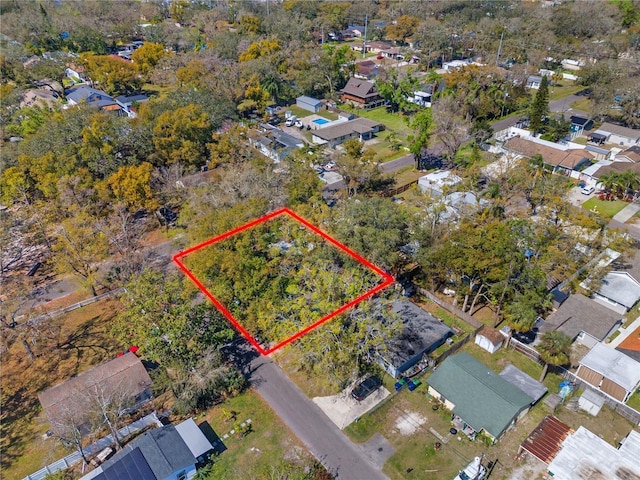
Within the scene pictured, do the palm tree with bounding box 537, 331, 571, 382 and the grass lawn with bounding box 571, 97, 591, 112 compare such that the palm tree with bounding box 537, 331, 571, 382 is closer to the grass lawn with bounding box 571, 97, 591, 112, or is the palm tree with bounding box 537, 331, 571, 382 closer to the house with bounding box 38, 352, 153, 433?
the house with bounding box 38, 352, 153, 433

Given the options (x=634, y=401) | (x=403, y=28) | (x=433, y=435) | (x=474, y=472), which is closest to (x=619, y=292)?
(x=634, y=401)

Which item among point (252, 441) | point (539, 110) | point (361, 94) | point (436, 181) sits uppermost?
point (539, 110)

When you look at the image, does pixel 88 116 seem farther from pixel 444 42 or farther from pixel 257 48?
pixel 444 42

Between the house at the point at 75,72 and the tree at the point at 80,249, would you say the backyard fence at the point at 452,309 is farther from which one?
the house at the point at 75,72

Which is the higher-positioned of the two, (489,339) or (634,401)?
(489,339)

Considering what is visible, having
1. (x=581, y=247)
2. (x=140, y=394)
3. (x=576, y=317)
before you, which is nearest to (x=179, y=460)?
(x=140, y=394)

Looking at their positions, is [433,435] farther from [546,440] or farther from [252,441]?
[252,441]

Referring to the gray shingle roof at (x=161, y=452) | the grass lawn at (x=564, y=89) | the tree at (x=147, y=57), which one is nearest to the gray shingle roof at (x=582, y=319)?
the gray shingle roof at (x=161, y=452)

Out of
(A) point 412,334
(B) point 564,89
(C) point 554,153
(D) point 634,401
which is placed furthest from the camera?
(B) point 564,89
